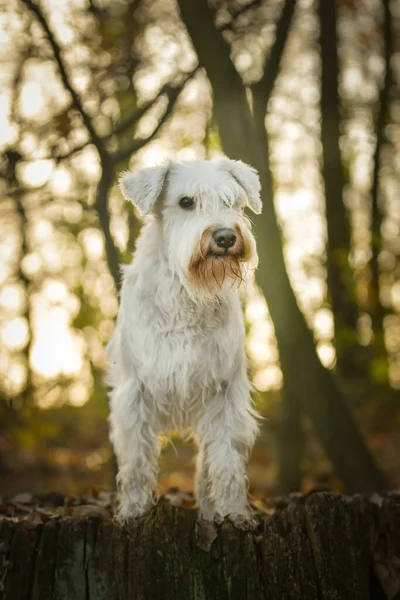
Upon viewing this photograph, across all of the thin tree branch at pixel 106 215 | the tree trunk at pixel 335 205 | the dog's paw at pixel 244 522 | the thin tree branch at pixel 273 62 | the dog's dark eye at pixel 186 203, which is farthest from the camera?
the tree trunk at pixel 335 205

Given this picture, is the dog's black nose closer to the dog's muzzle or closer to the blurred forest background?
the dog's muzzle

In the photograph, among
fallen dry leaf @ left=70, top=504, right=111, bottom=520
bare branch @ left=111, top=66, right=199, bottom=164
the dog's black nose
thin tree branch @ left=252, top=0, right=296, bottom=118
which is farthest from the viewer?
thin tree branch @ left=252, top=0, right=296, bottom=118

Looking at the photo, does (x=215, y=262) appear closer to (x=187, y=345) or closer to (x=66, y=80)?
(x=187, y=345)

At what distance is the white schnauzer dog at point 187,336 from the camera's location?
413cm

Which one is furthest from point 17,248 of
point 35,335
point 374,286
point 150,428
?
point 150,428

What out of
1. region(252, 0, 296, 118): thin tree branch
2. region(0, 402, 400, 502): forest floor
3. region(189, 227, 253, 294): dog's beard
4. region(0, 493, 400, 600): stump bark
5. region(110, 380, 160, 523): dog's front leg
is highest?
region(252, 0, 296, 118): thin tree branch

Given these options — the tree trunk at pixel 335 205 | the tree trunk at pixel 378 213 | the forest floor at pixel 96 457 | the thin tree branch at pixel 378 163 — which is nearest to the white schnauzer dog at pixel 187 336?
the tree trunk at pixel 335 205

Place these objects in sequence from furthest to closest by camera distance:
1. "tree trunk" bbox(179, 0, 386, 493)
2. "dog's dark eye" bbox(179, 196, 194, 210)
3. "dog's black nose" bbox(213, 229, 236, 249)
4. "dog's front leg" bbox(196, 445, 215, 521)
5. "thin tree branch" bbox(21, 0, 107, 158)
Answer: "thin tree branch" bbox(21, 0, 107, 158) → "tree trunk" bbox(179, 0, 386, 493) → "dog's front leg" bbox(196, 445, 215, 521) → "dog's dark eye" bbox(179, 196, 194, 210) → "dog's black nose" bbox(213, 229, 236, 249)

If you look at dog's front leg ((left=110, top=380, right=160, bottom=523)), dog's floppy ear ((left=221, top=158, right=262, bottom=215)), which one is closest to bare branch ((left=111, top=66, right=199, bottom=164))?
dog's floppy ear ((left=221, top=158, right=262, bottom=215))

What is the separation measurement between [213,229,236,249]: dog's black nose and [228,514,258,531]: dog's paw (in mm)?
1698

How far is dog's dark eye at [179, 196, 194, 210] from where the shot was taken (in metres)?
4.38

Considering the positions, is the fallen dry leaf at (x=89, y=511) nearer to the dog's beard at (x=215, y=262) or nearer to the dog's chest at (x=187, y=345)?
the dog's chest at (x=187, y=345)

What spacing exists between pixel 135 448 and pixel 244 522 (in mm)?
915

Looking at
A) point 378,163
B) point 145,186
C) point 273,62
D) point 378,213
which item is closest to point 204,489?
point 145,186
